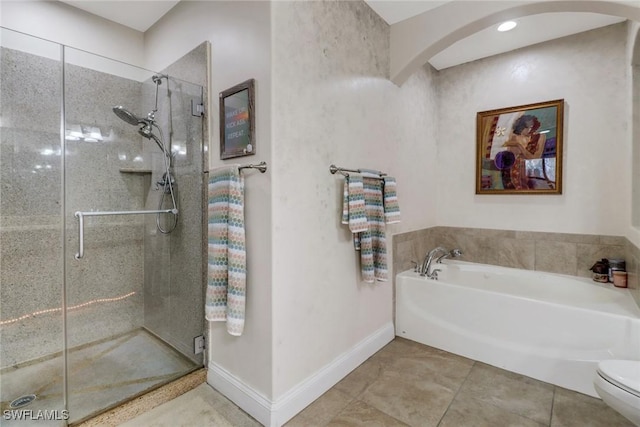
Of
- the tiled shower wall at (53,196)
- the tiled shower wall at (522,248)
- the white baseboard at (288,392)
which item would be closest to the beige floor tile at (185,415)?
the white baseboard at (288,392)

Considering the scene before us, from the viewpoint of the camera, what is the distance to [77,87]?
1927 mm

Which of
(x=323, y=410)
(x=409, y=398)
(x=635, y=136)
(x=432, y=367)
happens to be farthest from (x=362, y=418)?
(x=635, y=136)

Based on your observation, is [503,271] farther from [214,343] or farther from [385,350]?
[214,343]

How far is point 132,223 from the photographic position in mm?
2143

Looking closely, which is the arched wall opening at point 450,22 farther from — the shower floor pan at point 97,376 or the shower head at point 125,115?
the shower floor pan at point 97,376

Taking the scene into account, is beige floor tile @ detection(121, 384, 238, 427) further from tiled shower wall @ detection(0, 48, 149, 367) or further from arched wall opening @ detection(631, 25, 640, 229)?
arched wall opening @ detection(631, 25, 640, 229)

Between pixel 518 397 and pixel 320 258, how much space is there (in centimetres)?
144

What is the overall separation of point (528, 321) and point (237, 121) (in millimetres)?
2284

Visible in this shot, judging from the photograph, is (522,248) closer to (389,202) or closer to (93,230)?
(389,202)

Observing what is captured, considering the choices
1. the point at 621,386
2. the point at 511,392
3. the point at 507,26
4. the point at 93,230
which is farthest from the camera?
the point at 507,26

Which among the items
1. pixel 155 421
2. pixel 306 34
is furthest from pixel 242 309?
pixel 306 34

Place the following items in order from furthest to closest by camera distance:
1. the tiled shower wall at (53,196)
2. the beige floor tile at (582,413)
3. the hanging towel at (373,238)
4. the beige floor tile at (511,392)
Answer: the hanging towel at (373,238) → the tiled shower wall at (53,196) → the beige floor tile at (511,392) → the beige floor tile at (582,413)

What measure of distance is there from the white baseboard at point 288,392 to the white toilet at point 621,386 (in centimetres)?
130

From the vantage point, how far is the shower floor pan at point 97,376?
1.62 m
